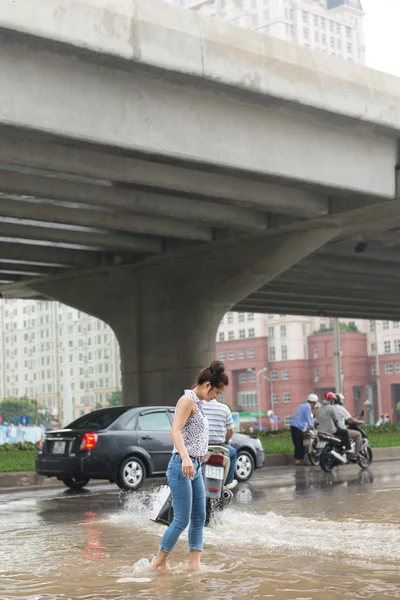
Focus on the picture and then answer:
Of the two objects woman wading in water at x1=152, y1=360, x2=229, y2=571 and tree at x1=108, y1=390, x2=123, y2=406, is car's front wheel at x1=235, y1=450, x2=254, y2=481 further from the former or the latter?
tree at x1=108, y1=390, x2=123, y2=406

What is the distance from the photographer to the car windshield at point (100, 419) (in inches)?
706

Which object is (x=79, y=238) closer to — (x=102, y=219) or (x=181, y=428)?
(x=102, y=219)

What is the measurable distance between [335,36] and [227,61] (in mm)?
184013

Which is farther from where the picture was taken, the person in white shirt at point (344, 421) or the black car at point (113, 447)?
the person in white shirt at point (344, 421)

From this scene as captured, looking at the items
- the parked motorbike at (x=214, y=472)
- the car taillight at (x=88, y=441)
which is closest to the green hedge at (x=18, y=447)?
the car taillight at (x=88, y=441)

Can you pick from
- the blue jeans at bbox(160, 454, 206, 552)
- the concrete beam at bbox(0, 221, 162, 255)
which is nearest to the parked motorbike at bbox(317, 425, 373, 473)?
the concrete beam at bbox(0, 221, 162, 255)

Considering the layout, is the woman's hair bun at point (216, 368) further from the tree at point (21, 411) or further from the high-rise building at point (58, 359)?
the tree at point (21, 411)


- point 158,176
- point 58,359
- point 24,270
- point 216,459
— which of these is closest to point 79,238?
point 24,270

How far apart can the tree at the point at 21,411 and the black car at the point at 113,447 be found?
443 feet

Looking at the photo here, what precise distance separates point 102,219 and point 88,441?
6.39 meters

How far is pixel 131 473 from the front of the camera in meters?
17.6

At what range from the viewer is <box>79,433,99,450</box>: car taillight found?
56.9ft

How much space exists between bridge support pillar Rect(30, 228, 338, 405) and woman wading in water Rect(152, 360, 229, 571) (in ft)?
55.8

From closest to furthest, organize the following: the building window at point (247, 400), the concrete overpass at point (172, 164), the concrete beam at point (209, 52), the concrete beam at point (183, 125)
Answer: the concrete beam at point (209, 52) → the concrete beam at point (183, 125) → the concrete overpass at point (172, 164) → the building window at point (247, 400)
